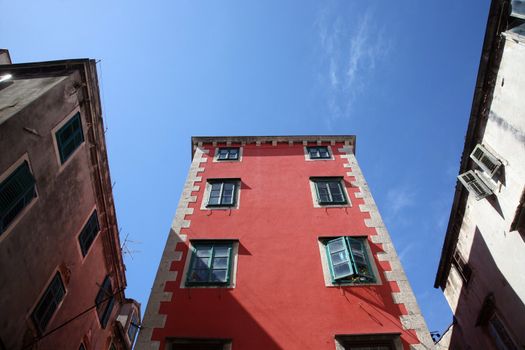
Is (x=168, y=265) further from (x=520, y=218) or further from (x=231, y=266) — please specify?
(x=520, y=218)

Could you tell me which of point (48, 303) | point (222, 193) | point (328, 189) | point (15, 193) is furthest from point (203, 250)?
point (328, 189)

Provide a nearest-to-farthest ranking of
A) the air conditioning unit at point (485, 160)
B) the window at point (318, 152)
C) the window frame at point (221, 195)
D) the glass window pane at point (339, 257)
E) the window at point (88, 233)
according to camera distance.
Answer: the glass window pane at point (339, 257)
the air conditioning unit at point (485, 160)
the window frame at point (221, 195)
the window at point (88, 233)
the window at point (318, 152)

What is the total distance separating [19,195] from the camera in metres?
8.16

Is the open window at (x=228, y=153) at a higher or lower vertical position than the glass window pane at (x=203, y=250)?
higher

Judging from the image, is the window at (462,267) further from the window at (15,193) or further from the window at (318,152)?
the window at (15,193)

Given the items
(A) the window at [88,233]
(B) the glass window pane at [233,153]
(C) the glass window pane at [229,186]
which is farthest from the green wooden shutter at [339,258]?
(A) the window at [88,233]

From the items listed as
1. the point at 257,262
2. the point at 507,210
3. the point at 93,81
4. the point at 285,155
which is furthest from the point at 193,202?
the point at 507,210

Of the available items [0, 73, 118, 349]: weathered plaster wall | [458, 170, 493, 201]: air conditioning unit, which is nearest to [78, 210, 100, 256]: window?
[0, 73, 118, 349]: weathered plaster wall

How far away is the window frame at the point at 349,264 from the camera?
28.2 ft

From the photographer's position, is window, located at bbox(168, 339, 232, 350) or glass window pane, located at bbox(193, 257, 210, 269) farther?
glass window pane, located at bbox(193, 257, 210, 269)

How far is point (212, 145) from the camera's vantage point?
15211 millimetres

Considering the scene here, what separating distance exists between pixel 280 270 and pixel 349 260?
1.86m

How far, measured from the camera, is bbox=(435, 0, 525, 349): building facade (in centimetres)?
964

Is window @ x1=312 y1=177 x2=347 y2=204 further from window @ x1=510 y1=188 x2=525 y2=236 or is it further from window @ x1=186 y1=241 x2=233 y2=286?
window @ x1=510 y1=188 x2=525 y2=236
